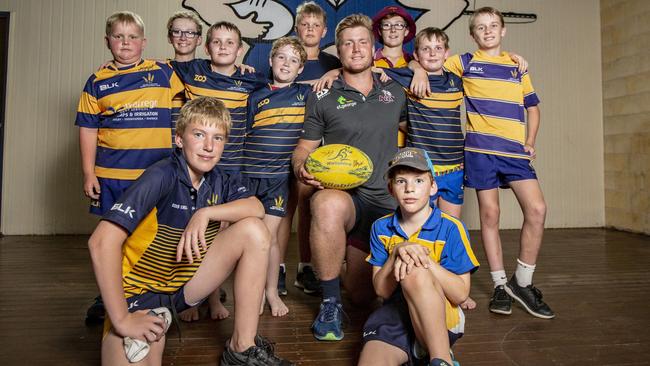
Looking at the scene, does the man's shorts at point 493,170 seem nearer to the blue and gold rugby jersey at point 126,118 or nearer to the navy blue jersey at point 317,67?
the navy blue jersey at point 317,67

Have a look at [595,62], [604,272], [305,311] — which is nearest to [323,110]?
[305,311]

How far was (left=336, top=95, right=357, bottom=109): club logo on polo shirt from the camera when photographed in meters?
2.22

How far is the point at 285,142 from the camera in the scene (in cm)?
229

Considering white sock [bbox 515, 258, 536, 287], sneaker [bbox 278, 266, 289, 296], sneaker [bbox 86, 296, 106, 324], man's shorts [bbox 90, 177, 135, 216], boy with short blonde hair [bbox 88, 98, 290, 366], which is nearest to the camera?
boy with short blonde hair [bbox 88, 98, 290, 366]

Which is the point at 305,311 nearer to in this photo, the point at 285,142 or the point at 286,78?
the point at 285,142

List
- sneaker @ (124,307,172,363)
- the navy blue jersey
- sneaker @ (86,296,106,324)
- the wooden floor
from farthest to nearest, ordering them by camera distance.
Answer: the navy blue jersey < sneaker @ (86,296,106,324) < the wooden floor < sneaker @ (124,307,172,363)

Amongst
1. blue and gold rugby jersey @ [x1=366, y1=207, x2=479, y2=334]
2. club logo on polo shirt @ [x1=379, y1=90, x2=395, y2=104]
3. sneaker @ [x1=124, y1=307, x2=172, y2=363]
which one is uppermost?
club logo on polo shirt @ [x1=379, y1=90, x2=395, y2=104]

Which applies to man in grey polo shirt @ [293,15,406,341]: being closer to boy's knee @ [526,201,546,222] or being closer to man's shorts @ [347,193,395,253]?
man's shorts @ [347,193,395,253]

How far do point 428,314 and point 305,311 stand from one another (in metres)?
1.05

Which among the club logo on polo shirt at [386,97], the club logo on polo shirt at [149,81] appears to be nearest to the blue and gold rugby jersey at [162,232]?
the club logo on polo shirt at [149,81]

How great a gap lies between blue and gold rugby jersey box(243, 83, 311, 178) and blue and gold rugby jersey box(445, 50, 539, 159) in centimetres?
86

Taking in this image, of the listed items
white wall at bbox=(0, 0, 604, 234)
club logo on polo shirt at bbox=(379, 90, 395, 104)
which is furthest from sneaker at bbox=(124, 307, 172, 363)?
white wall at bbox=(0, 0, 604, 234)

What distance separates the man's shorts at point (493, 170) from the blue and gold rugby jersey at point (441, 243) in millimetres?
910

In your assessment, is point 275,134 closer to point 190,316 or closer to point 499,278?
point 190,316
